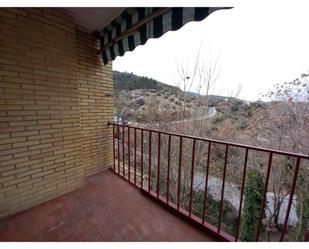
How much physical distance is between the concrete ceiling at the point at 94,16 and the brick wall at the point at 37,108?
15 cm

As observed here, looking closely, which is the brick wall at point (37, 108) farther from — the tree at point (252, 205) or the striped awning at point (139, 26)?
the tree at point (252, 205)

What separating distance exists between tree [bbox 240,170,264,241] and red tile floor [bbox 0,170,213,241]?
505 cm

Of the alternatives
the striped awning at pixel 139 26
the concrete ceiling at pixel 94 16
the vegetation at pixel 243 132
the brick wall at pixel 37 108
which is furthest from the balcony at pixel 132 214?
the vegetation at pixel 243 132

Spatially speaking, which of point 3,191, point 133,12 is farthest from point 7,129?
point 133,12

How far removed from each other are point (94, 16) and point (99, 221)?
2.87 meters

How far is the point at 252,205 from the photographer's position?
5.68 metres

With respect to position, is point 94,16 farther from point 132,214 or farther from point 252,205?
point 252,205

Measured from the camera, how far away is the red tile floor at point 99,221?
5.35ft

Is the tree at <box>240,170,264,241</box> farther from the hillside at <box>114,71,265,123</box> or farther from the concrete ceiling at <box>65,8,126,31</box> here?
the concrete ceiling at <box>65,8,126,31</box>

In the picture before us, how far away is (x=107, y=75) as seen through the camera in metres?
3.30

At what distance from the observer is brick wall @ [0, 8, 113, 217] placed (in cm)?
186

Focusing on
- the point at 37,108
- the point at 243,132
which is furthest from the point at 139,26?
the point at 243,132

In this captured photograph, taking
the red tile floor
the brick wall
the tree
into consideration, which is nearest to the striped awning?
the brick wall

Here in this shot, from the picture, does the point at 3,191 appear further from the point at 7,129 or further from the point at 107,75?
the point at 107,75
